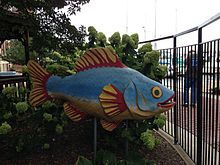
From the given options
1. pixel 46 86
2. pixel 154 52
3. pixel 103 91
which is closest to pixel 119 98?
pixel 103 91

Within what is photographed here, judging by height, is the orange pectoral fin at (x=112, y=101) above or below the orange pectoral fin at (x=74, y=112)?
above

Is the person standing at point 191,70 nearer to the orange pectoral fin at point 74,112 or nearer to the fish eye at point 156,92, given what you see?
the fish eye at point 156,92

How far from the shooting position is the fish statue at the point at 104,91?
2670mm

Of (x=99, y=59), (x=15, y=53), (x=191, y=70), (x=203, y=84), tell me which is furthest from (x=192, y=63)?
(x=15, y=53)

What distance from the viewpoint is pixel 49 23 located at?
3.74 metres

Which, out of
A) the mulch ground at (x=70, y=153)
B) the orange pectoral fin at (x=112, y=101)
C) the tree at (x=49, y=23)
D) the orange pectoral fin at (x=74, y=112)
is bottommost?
the mulch ground at (x=70, y=153)

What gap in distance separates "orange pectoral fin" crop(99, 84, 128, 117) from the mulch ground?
1158 millimetres

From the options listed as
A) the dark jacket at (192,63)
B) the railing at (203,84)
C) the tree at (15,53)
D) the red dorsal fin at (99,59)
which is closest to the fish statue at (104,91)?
the red dorsal fin at (99,59)

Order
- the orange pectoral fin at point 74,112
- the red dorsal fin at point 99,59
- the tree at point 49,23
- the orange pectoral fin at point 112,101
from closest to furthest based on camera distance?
the orange pectoral fin at point 112,101 < the red dorsal fin at point 99,59 < the orange pectoral fin at point 74,112 < the tree at point 49,23

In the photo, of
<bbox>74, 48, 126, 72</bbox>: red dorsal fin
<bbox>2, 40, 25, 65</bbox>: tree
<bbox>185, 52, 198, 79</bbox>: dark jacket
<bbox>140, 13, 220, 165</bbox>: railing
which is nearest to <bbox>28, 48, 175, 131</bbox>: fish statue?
<bbox>74, 48, 126, 72</bbox>: red dorsal fin

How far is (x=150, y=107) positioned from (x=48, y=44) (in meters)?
1.82

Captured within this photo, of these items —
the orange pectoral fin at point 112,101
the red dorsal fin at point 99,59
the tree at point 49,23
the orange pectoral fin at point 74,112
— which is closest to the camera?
the orange pectoral fin at point 112,101

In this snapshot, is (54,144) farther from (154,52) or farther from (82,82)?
(154,52)

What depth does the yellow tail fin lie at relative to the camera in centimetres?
308
